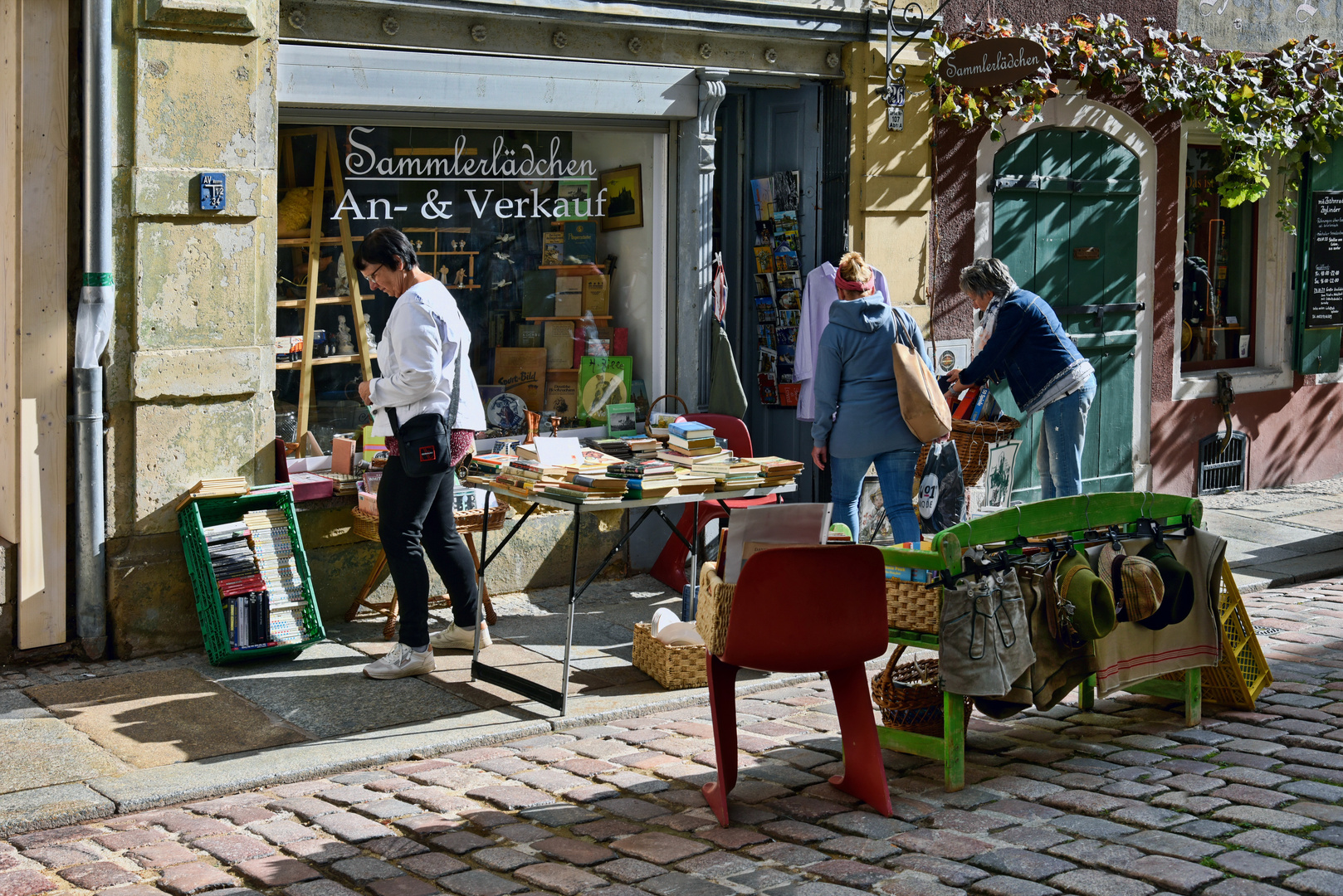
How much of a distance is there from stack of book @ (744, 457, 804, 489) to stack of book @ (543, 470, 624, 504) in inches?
31.1

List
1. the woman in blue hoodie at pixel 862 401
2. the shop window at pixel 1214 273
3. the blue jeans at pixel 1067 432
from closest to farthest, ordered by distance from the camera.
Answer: the woman in blue hoodie at pixel 862 401
the blue jeans at pixel 1067 432
the shop window at pixel 1214 273

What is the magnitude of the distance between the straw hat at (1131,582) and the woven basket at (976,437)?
2.56 m

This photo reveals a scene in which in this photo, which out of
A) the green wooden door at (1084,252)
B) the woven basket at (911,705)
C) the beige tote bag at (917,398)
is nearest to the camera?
the woven basket at (911,705)

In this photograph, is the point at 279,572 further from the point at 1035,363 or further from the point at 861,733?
the point at 1035,363

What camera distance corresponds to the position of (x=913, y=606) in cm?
482

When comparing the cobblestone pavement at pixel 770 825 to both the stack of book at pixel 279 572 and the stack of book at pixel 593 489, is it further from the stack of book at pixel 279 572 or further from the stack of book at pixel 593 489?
the stack of book at pixel 279 572

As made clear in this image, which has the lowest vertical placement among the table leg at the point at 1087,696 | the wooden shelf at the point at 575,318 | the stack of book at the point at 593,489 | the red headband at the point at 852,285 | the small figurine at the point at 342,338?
the table leg at the point at 1087,696

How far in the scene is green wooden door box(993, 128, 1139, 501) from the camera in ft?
31.3

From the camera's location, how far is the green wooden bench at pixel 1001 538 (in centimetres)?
474

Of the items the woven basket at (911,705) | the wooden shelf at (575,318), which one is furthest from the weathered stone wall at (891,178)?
the woven basket at (911,705)

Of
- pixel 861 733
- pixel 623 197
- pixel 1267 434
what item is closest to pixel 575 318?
pixel 623 197

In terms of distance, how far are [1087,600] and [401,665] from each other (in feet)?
9.38

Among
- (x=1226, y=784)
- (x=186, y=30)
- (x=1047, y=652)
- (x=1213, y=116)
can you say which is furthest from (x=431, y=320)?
(x=1213, y=116)

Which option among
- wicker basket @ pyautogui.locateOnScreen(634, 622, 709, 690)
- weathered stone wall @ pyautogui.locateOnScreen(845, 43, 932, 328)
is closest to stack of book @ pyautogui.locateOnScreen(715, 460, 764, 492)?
wicker basket @ pyautogui.locateOnScreen(634, 622, 709, 690)
